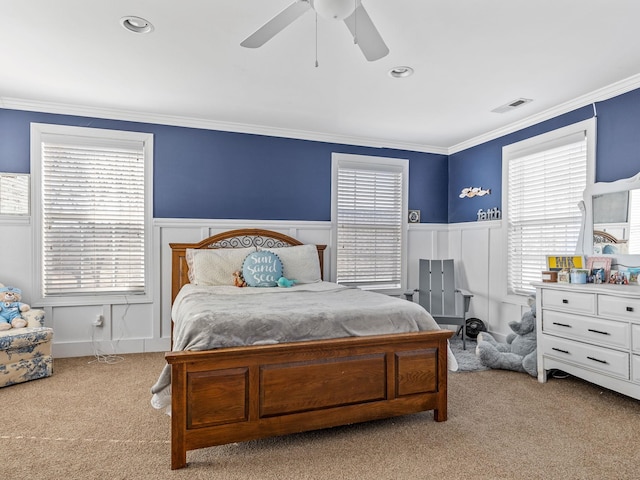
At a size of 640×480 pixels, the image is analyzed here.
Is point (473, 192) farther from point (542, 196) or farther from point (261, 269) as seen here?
point (261, 269)

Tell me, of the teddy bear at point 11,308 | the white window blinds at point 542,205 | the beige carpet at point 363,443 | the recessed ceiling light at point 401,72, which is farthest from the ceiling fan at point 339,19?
the teddy bear at point 11,308

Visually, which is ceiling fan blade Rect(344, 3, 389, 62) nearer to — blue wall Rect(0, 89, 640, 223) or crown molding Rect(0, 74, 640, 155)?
crown molding Rect(0, 74, 640, 155)

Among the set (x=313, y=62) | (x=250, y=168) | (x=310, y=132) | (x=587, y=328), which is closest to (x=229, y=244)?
(x=250, y=168)

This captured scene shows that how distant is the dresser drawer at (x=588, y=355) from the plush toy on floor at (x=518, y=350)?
0.90 ft

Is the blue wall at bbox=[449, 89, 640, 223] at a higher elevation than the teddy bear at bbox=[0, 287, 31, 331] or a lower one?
higher

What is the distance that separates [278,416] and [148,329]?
263cm

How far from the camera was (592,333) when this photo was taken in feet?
9.69

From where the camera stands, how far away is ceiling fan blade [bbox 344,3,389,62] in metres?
1.95

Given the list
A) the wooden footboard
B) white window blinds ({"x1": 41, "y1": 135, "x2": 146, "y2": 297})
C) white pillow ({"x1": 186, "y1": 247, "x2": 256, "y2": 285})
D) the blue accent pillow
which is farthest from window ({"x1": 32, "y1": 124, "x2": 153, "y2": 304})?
the wooden footboard

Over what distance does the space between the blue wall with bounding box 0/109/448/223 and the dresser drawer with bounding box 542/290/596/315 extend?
2.57 meters

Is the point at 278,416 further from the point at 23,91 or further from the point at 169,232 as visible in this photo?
the point at 23,91

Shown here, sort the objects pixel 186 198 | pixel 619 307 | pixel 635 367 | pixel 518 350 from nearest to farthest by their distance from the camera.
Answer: pixel 635 367, pixel 619 307, pixel 518 350, pixel 186 198

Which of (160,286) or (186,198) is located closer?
(160,286)

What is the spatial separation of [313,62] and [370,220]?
2.55 metres
